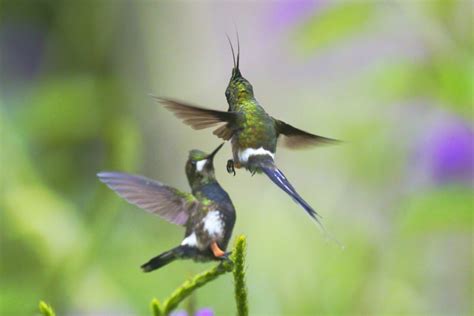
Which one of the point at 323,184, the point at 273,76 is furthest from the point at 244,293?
the point at 273,76

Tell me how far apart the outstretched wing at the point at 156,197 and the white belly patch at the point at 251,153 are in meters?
0.04

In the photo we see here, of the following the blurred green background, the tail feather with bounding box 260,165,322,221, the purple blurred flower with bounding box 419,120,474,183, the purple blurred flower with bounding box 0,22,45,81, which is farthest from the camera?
the purple blurred flower with bounding box 0,22,45,81

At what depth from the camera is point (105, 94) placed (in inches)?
93.0

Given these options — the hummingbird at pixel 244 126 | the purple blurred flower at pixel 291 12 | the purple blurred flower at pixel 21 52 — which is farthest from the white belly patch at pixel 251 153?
the purple blurred flower at pixel 21 52

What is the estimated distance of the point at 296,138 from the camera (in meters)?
0.44

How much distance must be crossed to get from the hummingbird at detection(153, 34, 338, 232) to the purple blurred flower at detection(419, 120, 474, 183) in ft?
3.91

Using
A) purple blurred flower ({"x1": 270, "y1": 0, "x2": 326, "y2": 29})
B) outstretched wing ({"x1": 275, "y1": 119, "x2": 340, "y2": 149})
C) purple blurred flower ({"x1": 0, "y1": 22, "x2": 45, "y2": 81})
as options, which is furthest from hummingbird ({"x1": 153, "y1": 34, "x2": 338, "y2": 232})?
purple blurred flower ({"x1": 0, "y1": 22, "x2": 45, "y2": 81})

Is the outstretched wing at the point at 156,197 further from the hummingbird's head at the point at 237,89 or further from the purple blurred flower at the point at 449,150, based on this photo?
the purple blurred flower at the point at 449,150

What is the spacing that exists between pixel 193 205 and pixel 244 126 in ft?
0.15

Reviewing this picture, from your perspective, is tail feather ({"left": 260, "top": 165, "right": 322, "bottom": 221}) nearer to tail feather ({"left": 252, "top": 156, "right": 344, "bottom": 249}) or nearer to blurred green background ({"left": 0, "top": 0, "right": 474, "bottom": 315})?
tail feather ({"left": 252, "top": 156, "right": 344, "bottom": 249})

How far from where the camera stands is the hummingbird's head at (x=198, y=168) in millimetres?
416

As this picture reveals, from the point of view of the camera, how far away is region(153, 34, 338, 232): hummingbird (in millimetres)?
381

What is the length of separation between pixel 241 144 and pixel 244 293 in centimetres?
7

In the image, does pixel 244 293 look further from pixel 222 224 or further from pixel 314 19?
pixel 314 19
